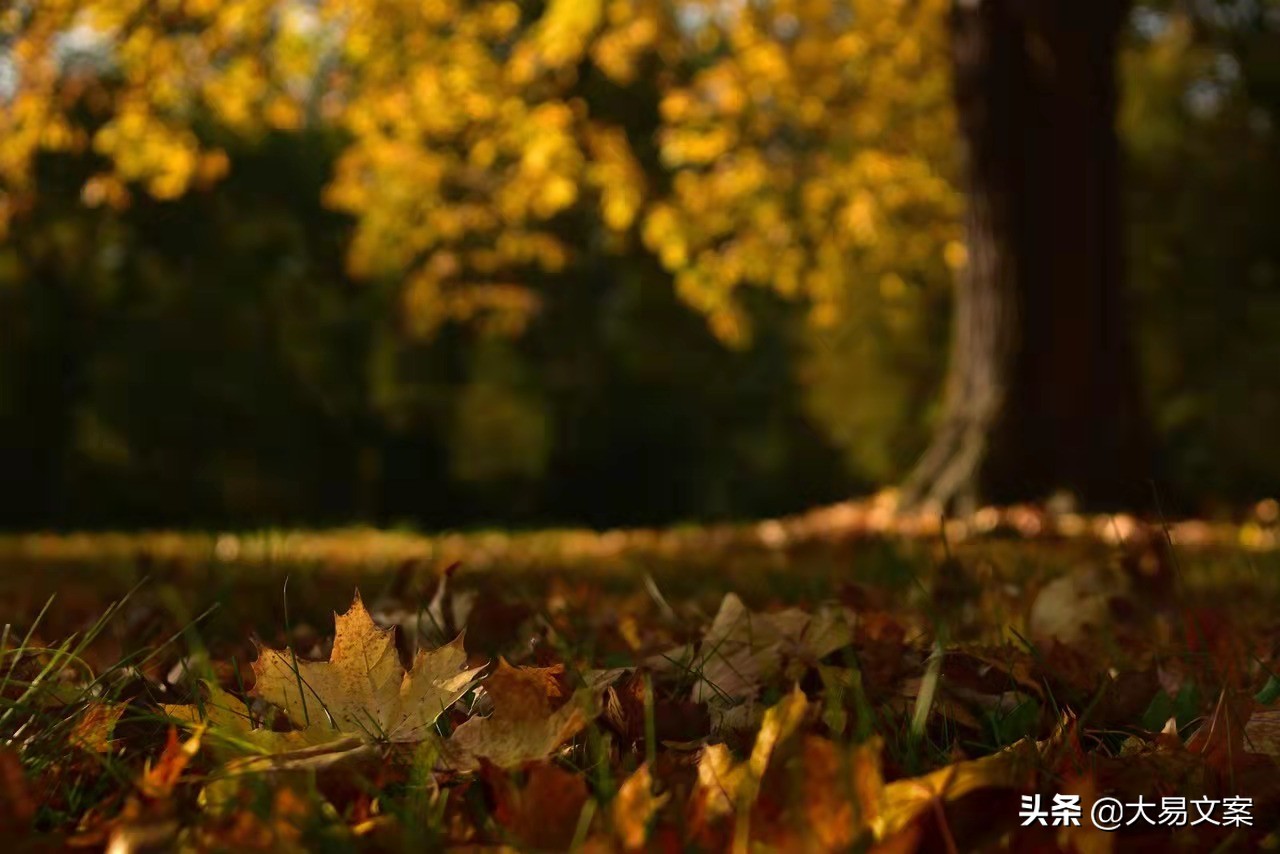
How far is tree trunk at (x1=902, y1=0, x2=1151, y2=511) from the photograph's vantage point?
18.2 ft

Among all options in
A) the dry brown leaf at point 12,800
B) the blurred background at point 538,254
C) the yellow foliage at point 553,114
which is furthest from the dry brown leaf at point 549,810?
the yellow foliage at point 553,114

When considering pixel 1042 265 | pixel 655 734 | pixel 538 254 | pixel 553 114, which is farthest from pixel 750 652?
pixel 538 254

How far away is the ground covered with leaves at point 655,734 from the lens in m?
0.84

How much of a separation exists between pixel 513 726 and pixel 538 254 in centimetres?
1213

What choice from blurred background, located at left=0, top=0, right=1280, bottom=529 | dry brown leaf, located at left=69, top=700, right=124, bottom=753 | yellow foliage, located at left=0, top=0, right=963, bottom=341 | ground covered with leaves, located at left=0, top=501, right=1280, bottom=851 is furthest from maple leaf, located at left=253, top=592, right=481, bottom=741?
yellow foliage, located at left=0, top=0, right=963, bottom=341

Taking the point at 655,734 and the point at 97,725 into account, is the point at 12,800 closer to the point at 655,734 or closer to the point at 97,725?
the point at 97,725

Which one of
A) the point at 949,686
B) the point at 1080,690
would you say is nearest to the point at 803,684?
the point at 949,686

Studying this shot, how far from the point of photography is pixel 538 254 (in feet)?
42.6

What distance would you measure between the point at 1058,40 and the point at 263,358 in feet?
53.2

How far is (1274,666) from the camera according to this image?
1.54m

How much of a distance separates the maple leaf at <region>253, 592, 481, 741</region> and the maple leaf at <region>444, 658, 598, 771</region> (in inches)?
2.0

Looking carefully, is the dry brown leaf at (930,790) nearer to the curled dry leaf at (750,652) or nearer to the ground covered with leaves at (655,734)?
the ground covered with leaves at (655,734)

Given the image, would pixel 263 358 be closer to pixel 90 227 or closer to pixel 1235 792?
pixel 90 227

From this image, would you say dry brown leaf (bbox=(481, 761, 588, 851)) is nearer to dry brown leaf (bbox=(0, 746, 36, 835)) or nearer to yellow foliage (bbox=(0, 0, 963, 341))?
dry brown leaf (bbox=(0, 746, 36, 835))
